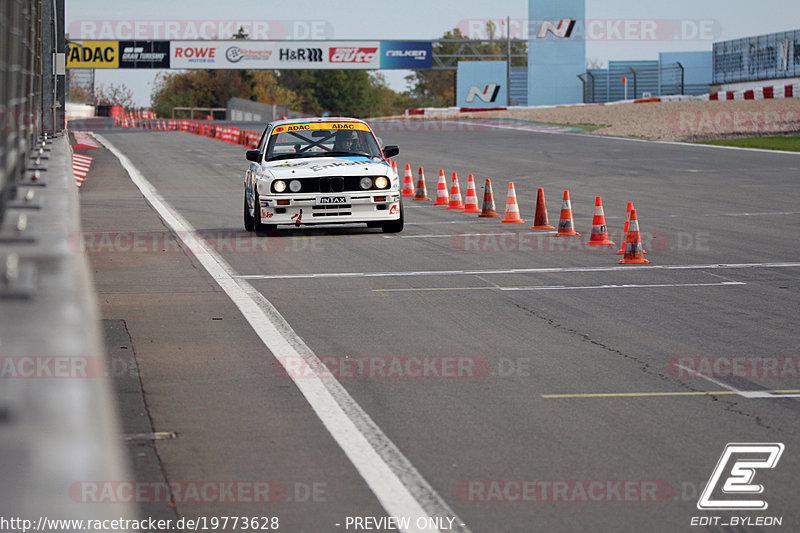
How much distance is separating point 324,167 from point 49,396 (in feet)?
44.9

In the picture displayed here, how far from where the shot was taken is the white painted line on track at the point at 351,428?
4781 millimetres

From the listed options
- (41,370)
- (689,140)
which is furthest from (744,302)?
(689,140)

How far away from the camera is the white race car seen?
51.9ft

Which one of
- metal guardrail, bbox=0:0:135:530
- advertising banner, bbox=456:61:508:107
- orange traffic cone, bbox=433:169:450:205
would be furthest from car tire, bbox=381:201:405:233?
advertising banner, bbox=456:61:508:107

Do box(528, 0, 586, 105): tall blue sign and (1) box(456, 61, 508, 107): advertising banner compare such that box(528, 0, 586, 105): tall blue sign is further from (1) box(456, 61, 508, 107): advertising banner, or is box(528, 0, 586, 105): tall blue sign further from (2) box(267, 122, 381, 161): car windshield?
(2) box(267, 122, 381, 161): car windshield

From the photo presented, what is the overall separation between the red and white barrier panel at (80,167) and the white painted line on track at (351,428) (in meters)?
18.0

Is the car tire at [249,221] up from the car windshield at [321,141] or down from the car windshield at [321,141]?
down

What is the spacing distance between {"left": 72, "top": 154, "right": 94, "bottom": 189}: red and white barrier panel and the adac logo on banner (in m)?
51.8

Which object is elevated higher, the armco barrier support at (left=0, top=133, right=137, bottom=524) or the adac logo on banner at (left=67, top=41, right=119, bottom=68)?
the adac logo on banner at (left=67, top=41, right=119, bottom=68)

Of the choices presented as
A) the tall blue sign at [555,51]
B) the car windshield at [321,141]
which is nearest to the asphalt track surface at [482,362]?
the car windshield at [321,141]

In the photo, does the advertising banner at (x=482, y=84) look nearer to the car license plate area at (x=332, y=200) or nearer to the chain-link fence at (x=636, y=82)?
the chain-link fence at (x=636, y=82)

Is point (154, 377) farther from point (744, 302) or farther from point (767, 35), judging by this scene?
point (767, 35)

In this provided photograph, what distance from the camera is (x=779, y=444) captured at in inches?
225

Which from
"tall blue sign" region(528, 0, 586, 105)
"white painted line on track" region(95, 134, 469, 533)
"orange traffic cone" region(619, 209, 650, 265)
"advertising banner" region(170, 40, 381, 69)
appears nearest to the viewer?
"white painted line on track" region(95, 134, 469, 533)
